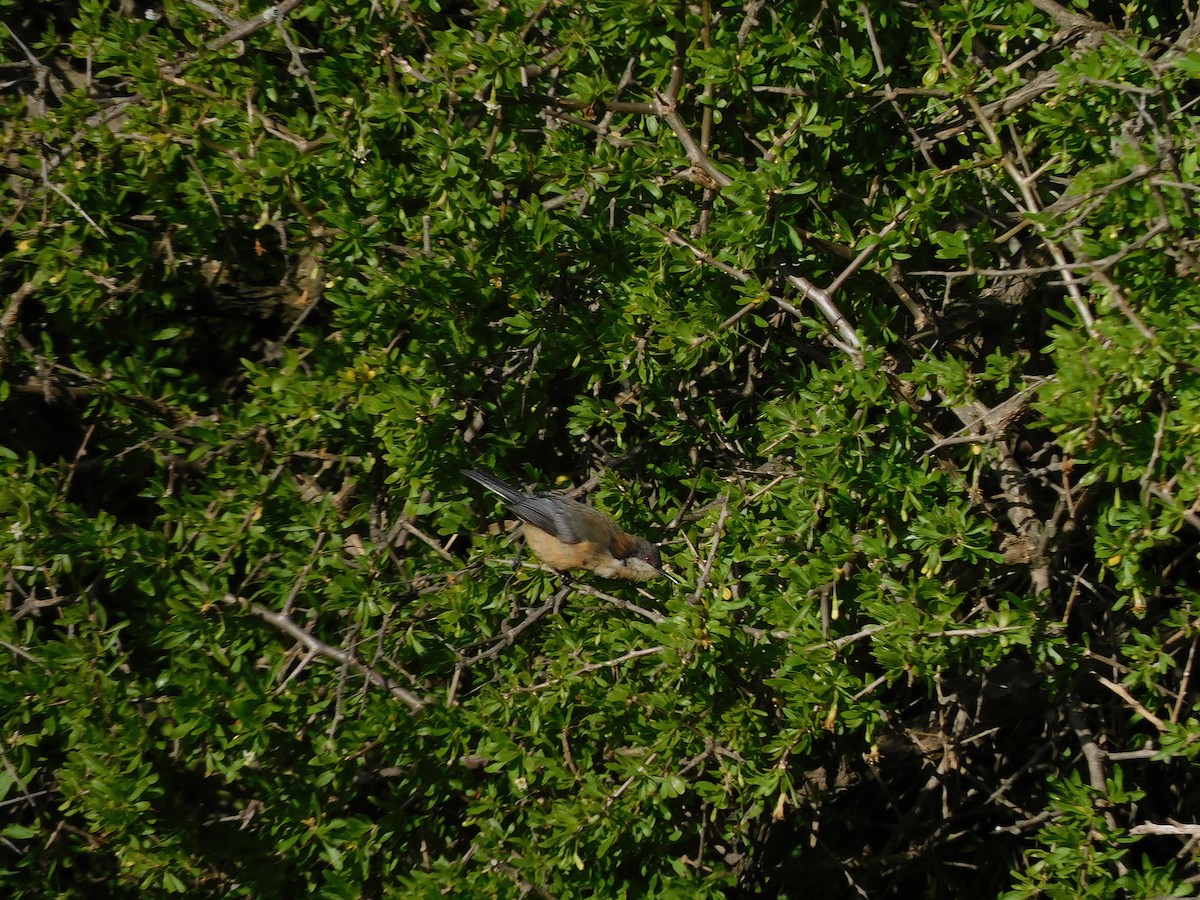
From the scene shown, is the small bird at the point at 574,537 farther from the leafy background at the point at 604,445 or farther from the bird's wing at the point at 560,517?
the leafy background at the point at 604,445

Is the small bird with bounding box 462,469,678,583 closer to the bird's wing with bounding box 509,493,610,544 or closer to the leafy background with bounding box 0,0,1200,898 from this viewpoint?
the bird's wing with bounding box 509,493,610,544

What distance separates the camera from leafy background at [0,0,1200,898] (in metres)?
3.61

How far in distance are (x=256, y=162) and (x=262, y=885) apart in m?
2.46

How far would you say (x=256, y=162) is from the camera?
13.6 feet

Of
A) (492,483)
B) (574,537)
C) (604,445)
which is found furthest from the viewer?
(604,445)

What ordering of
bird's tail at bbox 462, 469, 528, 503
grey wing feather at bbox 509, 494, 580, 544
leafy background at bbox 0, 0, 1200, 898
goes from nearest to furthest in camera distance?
leafy background at bbox 0, 0, 1200, 898 → bird's tail at bbox 462, 469, 528, 503 → grey wing feather at bbox 509, 494, 580, 544

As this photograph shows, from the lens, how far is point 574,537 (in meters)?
4.36

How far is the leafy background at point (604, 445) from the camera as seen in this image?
3.61m

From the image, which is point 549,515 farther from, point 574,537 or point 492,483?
point 492,483

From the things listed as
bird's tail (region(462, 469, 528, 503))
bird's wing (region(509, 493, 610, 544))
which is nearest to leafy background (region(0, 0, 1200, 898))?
bird's tail (region(462, 469, 528, 503))

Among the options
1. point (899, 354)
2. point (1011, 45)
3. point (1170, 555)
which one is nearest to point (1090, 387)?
point (899, 354)

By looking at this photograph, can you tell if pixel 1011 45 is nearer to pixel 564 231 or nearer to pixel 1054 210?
pixel 1054 210

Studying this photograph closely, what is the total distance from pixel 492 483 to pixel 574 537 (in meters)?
0.37

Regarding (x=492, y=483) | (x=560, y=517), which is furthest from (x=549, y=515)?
(x=492, y=483)
